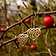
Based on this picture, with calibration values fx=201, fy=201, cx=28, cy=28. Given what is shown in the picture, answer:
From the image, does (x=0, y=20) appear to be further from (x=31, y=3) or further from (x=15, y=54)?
(x=15, y=54)

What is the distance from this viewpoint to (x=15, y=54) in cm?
210

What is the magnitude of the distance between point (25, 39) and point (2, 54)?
5.07 feet

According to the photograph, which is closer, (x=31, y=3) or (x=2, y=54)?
(x=2, y=54)

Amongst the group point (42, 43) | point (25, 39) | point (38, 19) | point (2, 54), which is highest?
point (25, 39)

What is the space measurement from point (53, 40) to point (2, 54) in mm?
583

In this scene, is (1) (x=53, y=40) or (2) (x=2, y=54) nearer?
(1) (x=53, y=40)

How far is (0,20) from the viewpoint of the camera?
279 centimetres

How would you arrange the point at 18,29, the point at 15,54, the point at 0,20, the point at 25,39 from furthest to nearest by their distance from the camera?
the point at 0,20
the point at 18,29
the point at 15,54
the point at 25,39

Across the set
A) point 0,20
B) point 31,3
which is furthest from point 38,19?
point 0,20

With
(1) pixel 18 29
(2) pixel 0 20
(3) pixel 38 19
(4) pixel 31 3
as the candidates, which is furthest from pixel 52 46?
(2) pixel 0 20

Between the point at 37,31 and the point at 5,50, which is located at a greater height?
the point at 37,31

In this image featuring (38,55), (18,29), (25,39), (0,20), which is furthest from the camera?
(0,20)

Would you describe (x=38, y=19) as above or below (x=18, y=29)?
above

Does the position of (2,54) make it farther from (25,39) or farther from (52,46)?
(25,39)
